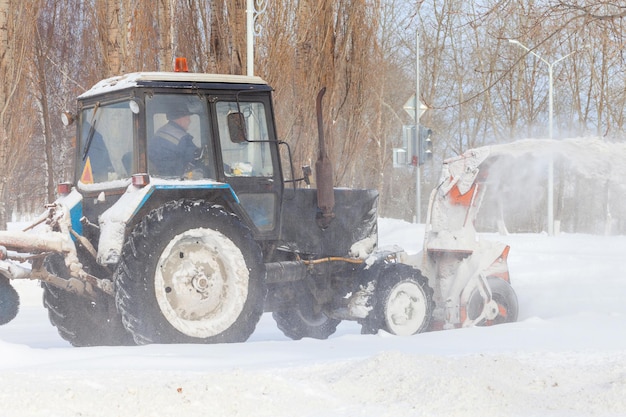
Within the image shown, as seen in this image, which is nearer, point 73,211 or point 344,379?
point 344,379

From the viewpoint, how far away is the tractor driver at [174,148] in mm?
7879

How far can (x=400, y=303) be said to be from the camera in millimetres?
9406

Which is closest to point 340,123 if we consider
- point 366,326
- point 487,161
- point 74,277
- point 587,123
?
point 487,161

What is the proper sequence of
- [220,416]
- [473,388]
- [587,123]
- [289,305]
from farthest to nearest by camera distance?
1. [587,123]
2. [289,305]
3. [473,388]
4. [220,416]

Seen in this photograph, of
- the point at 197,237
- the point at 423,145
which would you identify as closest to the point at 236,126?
the point at 197,237

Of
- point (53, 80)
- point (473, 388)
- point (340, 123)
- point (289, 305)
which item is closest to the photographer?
point (473, 388)

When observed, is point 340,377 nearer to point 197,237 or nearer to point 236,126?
point 197,237

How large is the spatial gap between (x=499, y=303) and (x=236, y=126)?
3.98 meters

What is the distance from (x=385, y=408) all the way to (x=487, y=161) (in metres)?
5.77

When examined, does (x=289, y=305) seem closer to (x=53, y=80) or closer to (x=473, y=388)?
(x=473, y=388)

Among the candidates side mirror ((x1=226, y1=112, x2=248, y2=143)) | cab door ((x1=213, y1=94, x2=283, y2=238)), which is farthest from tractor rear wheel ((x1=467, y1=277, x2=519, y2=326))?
side mirror ((x1=226, y1=112, x2=248, y2=143))

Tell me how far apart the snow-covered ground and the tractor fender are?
33.7 inches

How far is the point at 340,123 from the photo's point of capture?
70.6 ft

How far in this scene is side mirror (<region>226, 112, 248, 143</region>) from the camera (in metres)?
7.99
